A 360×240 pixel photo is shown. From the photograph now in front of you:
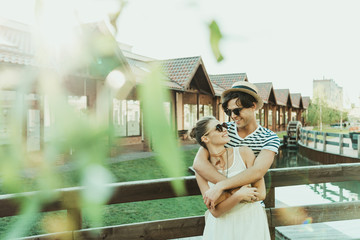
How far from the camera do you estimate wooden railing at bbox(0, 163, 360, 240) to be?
6.86 ft

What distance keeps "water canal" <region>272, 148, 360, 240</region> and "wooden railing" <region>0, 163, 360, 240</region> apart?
240mm

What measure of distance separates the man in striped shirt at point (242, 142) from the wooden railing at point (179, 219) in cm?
28

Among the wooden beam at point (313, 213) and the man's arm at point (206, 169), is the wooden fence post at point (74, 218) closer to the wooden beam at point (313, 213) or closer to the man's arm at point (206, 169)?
the man's arm at point (206, 169)

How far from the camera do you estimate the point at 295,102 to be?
4762 centimetres

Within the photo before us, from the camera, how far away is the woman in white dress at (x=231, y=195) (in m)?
1.78

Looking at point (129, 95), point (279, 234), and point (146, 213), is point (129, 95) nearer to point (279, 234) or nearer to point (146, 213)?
point (279, 234)

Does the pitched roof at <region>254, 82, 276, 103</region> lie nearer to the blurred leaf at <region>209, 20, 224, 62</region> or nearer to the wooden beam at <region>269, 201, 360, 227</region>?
the wooden beam at <region>269, 201, 360, 227</region>

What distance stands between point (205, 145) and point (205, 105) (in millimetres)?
19341

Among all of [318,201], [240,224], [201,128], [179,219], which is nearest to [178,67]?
[201,128]

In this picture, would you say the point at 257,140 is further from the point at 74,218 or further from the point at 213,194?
the point at 74,218

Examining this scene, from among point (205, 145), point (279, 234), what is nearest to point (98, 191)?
point (205, 145)

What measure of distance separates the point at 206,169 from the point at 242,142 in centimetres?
29

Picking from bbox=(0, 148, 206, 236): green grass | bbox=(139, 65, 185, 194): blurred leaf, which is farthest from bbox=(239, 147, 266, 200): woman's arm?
bbox=(0, 148, 206, 236): green grass

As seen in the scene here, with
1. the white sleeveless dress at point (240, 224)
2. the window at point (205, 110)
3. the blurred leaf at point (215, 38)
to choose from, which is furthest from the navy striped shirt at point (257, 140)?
the window at point (205, 110)
